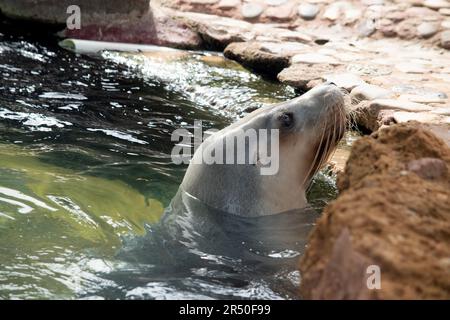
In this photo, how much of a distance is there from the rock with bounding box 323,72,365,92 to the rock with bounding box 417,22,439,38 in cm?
221

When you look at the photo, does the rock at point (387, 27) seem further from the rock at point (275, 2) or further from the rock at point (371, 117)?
the rock at point (371, 117)

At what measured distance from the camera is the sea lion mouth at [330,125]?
12.6 feet

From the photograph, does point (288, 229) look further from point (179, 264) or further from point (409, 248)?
point (409, 248)

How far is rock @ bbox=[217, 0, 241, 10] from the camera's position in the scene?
9945 mm

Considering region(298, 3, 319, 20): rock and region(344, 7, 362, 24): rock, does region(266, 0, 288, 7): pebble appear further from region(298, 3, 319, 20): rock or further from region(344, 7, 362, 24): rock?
region(344, 7, 362, 24): rock

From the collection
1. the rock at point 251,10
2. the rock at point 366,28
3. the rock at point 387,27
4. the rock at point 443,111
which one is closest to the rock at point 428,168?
the rock at point 443,111

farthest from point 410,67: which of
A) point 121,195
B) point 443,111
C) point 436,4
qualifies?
point 121,195

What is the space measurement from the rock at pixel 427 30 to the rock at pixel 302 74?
1944mm

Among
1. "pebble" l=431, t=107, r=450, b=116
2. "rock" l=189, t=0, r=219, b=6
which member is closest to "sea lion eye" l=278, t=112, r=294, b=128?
"pebble" l=431, t=107, r=450, b=116

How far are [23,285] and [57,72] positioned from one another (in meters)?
4.83

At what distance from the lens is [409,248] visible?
185 centimetres

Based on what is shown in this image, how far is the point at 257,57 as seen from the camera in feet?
25.5

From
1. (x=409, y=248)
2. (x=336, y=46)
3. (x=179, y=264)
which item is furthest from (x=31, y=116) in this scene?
(x=409, y=248)

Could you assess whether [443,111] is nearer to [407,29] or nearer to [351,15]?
[407,29]
